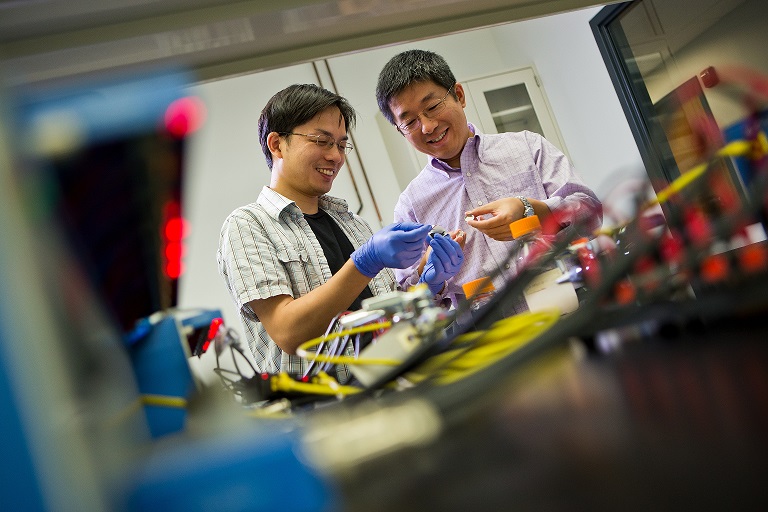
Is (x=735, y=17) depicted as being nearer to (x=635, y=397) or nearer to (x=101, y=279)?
(x=635, y=397)

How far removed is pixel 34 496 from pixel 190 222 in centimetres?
14

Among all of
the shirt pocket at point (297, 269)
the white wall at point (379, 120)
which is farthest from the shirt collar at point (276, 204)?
the white wall at point (379, 120)

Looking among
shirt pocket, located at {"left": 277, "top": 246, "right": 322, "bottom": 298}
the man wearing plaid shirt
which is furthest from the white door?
shirt pocket, located at {"left": 277, "top": 246, "right": 322, "bottom": 298}

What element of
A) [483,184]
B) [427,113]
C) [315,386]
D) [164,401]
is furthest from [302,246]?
[164,401]

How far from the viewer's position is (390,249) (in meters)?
1.09

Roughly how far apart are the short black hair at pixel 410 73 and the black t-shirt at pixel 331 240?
0.42 meters

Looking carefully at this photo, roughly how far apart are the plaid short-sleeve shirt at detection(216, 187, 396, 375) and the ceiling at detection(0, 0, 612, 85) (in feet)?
2.26

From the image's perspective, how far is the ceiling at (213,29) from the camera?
33 centimetres

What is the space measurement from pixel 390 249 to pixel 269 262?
0.28m

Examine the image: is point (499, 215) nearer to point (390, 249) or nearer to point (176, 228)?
point (390, 249)

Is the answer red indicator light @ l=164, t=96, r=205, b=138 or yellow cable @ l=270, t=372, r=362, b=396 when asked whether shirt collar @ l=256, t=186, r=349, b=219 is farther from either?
red indicator light @ l=164, t=96, r=205, b=138

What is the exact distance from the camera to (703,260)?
Result: 0.44 metres

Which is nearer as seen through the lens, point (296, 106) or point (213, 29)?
point (213, 29)

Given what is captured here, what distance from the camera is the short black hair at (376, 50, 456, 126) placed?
1599 millimetres
